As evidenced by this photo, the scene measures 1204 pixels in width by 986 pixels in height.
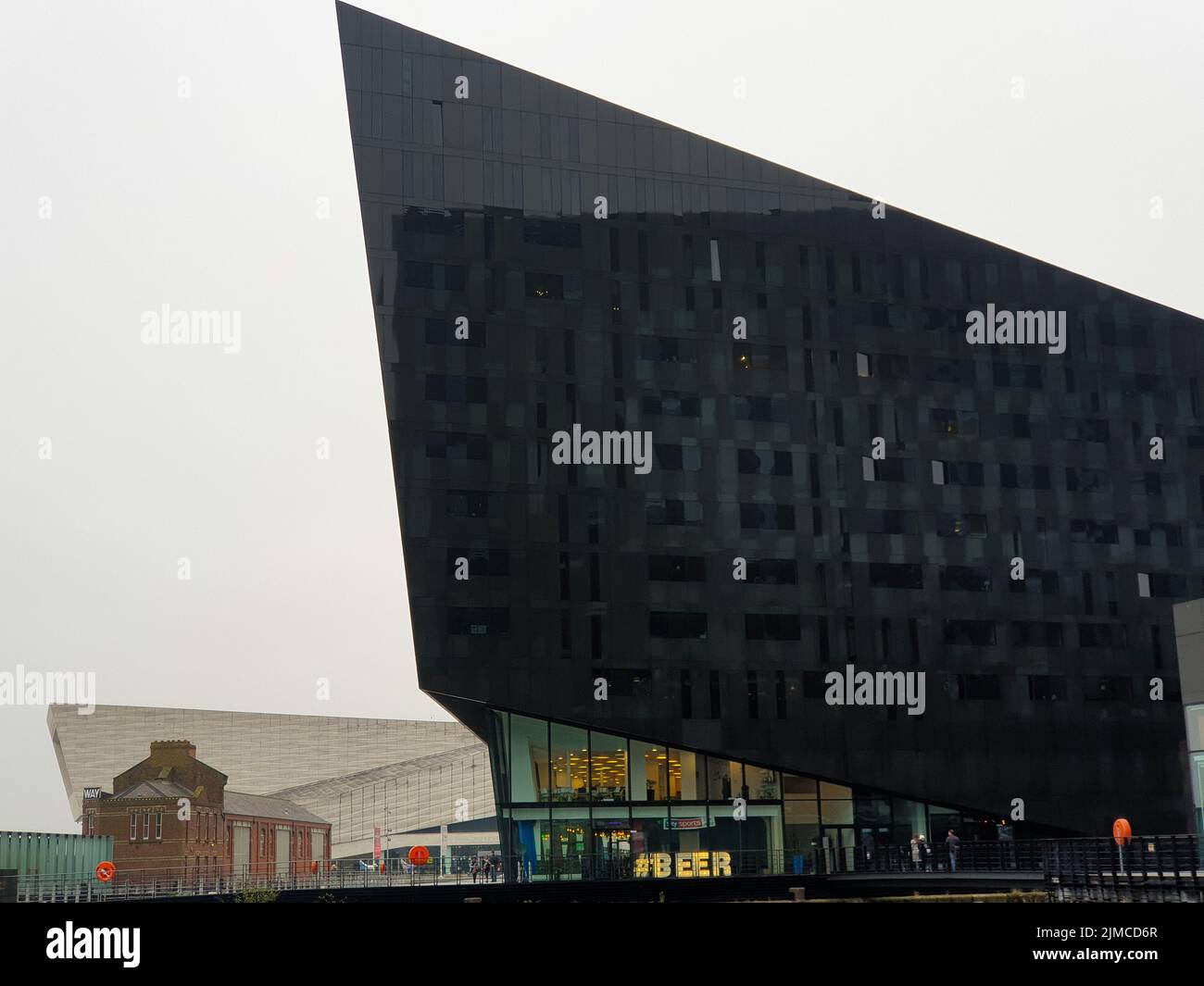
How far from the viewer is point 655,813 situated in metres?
59.2

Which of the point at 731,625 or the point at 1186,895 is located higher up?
the point at 731,625

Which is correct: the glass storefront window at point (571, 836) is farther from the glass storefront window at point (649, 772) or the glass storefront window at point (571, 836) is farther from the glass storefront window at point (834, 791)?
the glass storefront window at point (834, 791)

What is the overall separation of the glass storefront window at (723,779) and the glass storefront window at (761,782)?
421 mm

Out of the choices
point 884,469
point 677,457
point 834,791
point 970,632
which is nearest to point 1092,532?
point 970,632

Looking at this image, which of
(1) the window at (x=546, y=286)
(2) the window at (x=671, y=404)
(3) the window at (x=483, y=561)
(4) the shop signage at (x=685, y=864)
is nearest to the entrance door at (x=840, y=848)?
(4) the shop signage at (x=685, y=864)

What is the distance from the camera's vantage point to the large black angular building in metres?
59.3

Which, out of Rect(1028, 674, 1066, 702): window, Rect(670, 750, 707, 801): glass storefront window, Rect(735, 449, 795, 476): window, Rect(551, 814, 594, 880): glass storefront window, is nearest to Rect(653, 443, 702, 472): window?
Rect(735, 449, 795, 476): window

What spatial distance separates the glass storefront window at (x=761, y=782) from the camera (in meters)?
60.9

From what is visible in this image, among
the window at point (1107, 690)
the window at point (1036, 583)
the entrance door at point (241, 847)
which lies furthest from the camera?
the entrance door at point (241, 847)
